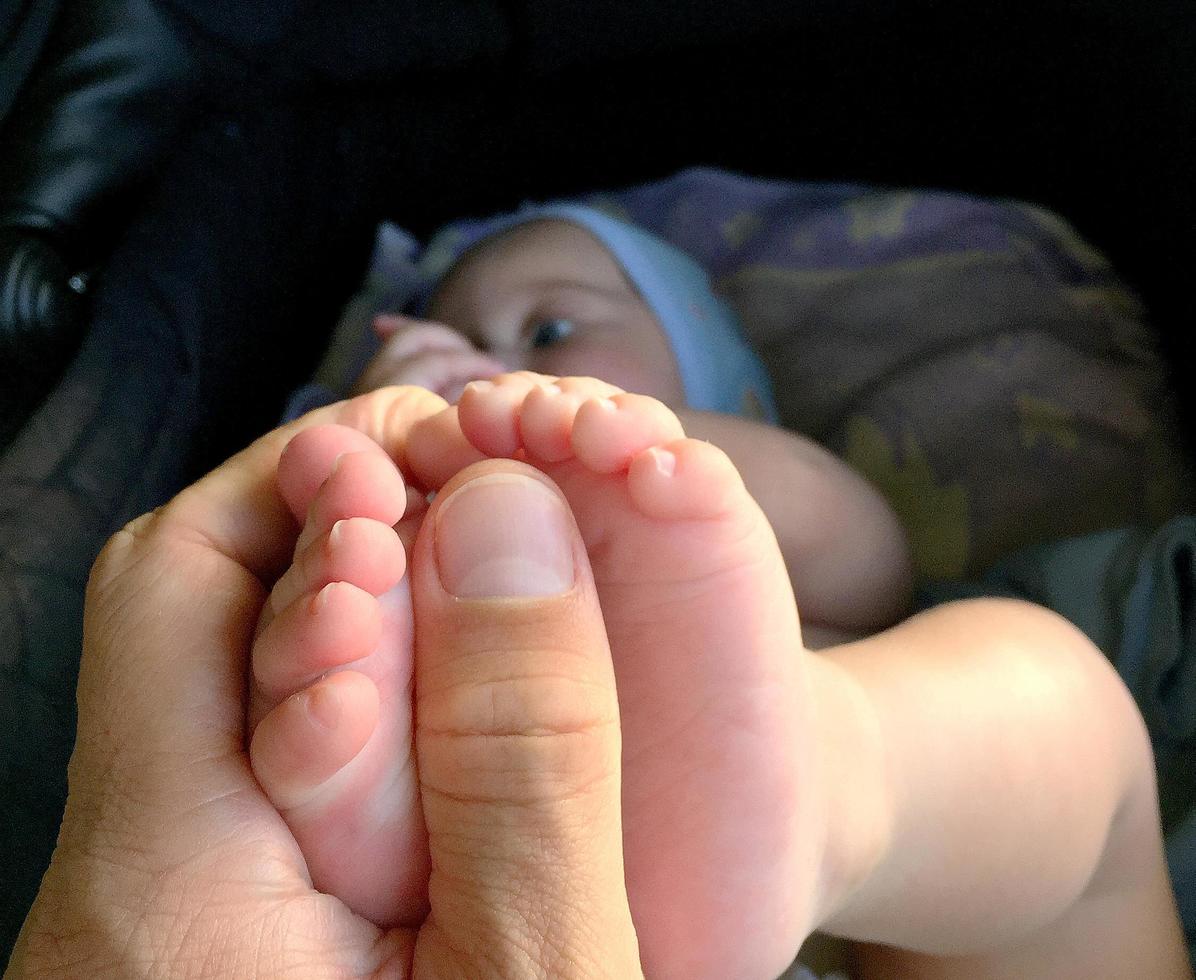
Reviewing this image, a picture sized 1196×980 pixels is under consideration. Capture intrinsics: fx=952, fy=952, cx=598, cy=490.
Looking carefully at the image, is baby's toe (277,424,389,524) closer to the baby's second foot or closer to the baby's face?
the baby's second foot

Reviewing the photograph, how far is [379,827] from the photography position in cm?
40

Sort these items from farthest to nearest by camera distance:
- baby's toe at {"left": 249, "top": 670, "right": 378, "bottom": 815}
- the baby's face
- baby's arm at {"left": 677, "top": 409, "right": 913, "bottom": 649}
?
the baby's face
baby's arm at {"left": 677, "top": 409, "right": 913, "bottom": 649}
baby's toe at {"left": 249, "top": 670, "right": 378, "bottom": 815}

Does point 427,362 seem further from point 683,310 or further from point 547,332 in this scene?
point 683,310

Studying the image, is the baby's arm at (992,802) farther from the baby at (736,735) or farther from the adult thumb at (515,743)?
the adult thumb at (515,743)

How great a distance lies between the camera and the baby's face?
3.18ft

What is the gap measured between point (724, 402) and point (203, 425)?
1.80 feet

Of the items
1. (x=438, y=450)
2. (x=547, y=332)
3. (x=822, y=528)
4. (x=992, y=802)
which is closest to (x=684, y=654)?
(x=438, y=450)

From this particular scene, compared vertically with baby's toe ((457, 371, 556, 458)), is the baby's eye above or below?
below

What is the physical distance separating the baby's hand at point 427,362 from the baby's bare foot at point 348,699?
434mm

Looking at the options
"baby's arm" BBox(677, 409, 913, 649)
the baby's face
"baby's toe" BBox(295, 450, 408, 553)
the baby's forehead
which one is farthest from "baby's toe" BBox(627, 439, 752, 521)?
the baby's forehead

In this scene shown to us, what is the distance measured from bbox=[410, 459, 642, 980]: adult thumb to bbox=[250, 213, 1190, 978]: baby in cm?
1

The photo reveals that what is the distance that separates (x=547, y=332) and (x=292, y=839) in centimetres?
68

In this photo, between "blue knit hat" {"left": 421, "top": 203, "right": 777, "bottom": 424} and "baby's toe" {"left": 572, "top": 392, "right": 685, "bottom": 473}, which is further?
"blue knit hat" {"left": 421, "top": 203, "right": 777, "bottom": 424}

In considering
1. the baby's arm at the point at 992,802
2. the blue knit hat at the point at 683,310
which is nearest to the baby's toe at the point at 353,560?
the baby's arm at the point at 992,802
